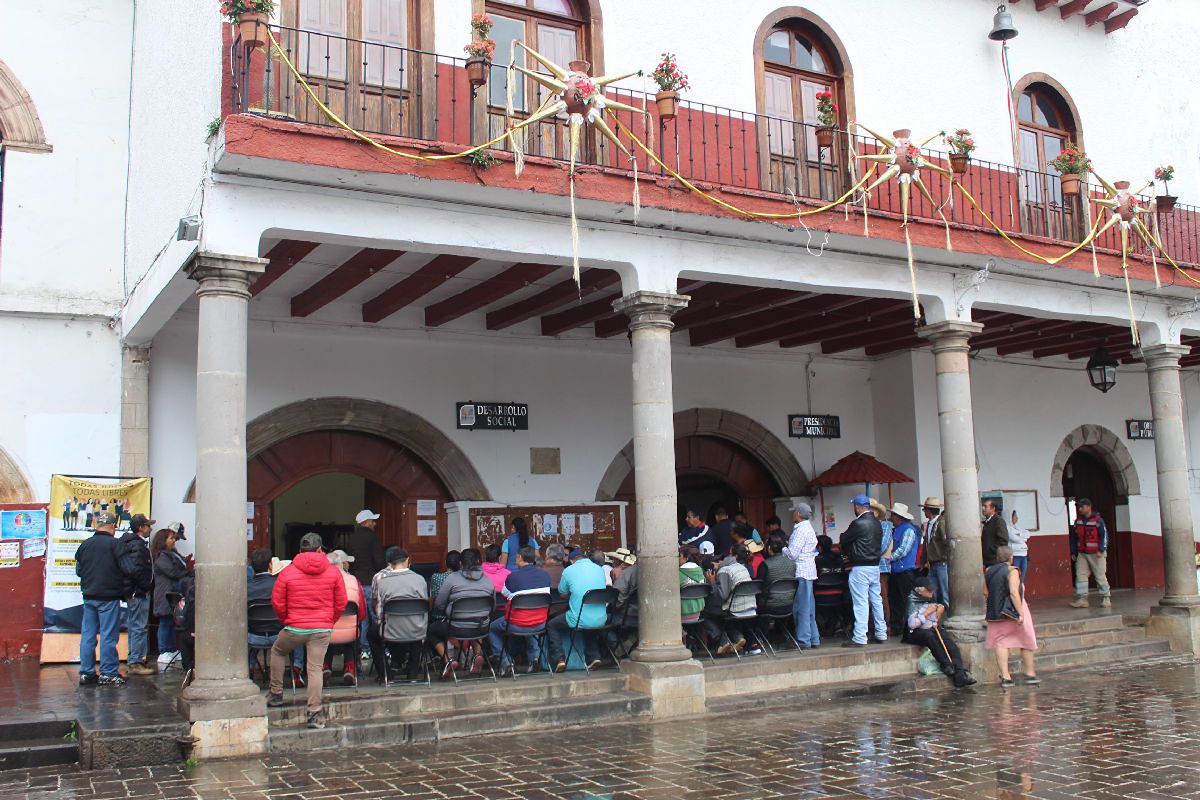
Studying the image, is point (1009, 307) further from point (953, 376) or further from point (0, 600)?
point (0, 600)

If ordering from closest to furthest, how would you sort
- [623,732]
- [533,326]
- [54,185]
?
1. [623,732]
2. [54,185]
3. [533,326]

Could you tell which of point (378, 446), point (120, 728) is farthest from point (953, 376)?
point (120, 728)

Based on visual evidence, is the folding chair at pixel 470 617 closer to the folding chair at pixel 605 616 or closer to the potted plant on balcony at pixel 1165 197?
the folding chair at pixel 605 616

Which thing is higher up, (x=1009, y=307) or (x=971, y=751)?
(x=1009, y=307)

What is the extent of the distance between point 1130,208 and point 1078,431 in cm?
601

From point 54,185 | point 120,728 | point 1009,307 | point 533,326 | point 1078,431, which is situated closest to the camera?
point 120,728

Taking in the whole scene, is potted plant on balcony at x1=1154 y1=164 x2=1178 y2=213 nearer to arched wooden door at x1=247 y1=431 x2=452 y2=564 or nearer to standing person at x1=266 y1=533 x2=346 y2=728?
arched wooden door at x1=247 y1=431 x2=452 y2=564

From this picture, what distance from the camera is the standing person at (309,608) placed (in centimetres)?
767

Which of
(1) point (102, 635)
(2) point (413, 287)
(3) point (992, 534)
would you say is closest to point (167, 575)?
(1) point (102, 635)

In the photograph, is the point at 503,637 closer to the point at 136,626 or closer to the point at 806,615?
the point at 806,615

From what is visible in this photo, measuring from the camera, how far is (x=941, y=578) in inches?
458

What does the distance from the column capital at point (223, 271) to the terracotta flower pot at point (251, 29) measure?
1452 millimetres

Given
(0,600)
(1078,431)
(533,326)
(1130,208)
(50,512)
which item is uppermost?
(1130,208)

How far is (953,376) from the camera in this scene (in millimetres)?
11227
